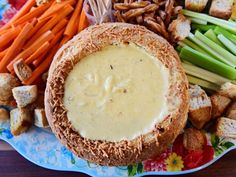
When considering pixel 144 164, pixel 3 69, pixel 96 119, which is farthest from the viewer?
pixel 3 69

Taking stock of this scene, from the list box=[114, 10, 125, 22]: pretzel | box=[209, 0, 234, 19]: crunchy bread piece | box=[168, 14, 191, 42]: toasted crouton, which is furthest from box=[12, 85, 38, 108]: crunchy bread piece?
box=[209, 0, 234, 19]: crunchy bread piece

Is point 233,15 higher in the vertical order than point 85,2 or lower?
lower

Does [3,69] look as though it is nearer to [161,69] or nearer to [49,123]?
[49,123]

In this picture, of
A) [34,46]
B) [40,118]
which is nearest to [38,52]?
[34,46]

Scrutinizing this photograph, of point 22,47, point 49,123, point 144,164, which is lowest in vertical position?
point 144,164

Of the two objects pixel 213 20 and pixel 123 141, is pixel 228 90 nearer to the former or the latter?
pixel 213 20

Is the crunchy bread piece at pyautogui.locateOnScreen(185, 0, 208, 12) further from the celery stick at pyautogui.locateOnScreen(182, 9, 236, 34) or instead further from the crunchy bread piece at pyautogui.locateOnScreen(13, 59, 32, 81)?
the crunchy bread piece at pyautogui.locateOnScreen(13, 59, 32, 81)

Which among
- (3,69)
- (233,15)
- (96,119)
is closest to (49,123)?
(96,119)
